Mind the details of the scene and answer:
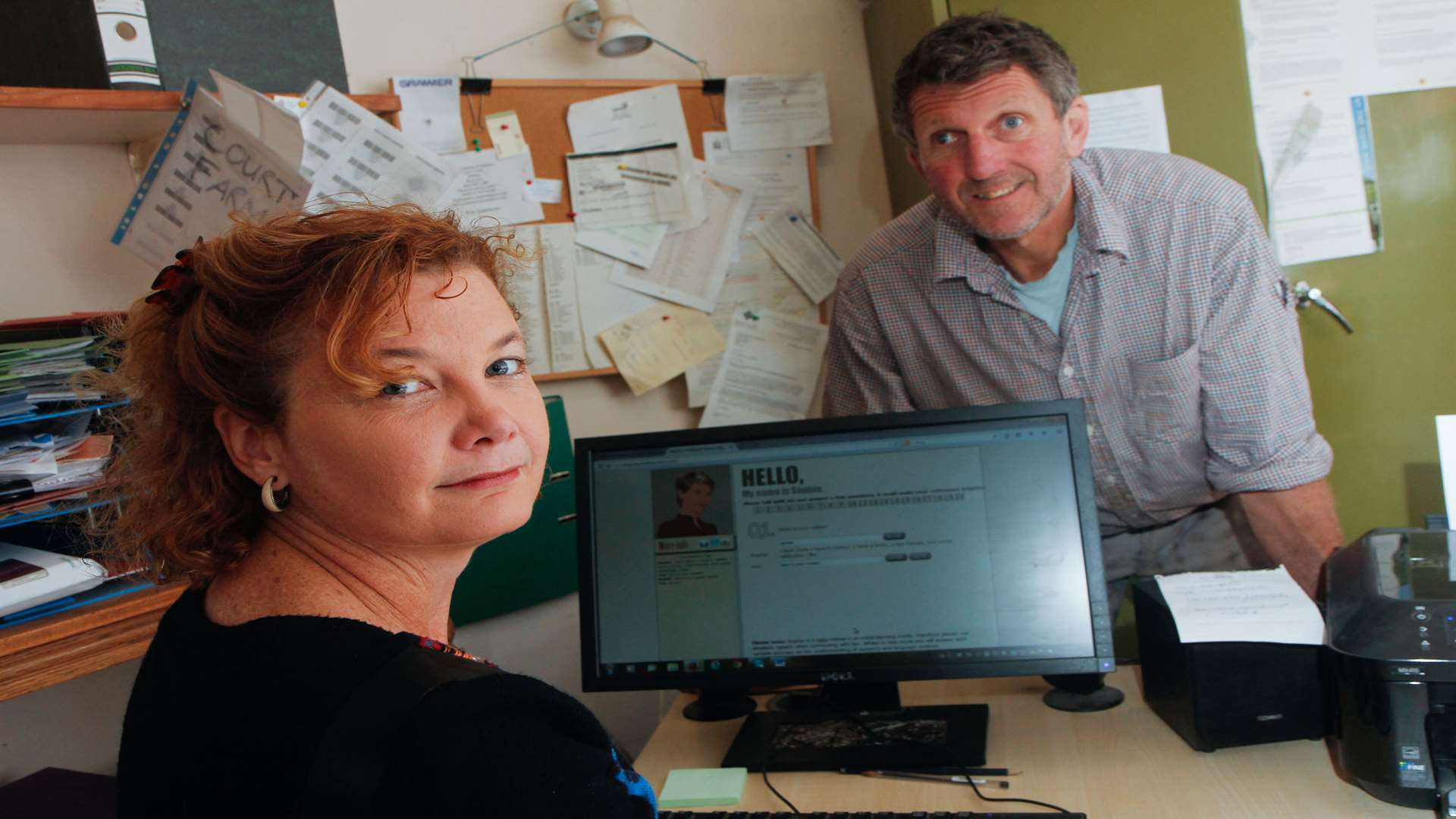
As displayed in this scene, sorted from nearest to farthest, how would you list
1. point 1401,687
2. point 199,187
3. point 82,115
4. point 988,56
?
1. point 1401,687
2. point 82,115
3. point 199,187
4. point 988,56

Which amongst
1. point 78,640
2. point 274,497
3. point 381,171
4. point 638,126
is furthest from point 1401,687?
point 638,126

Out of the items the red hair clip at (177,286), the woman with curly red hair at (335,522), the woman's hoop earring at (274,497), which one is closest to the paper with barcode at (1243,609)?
the woman with curly red hair at (335,522)

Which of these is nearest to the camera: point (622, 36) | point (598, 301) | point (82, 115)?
point (82, 115)

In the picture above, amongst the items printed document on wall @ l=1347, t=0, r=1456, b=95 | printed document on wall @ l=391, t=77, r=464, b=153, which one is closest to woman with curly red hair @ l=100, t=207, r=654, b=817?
printed document on wall @ l=391, t=77, r=464, b=153

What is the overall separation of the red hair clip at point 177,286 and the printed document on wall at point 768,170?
1635 millimetres

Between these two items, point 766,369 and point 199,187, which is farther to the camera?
point 766,369

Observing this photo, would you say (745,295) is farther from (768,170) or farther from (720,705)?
(720,705)

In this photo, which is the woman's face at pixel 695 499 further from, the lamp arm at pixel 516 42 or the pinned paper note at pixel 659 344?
the lamp arm at pixel 516 42

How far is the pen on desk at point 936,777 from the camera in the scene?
1.25m

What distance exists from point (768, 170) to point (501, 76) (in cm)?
61

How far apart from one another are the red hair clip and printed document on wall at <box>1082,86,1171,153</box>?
1.81 metres

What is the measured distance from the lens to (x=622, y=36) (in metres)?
2.14

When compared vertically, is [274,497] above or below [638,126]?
below

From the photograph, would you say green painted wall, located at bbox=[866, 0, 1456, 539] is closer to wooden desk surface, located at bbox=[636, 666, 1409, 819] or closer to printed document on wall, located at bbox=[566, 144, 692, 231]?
printed document on wall, located at bbox=[566, 144, 692, 231]
